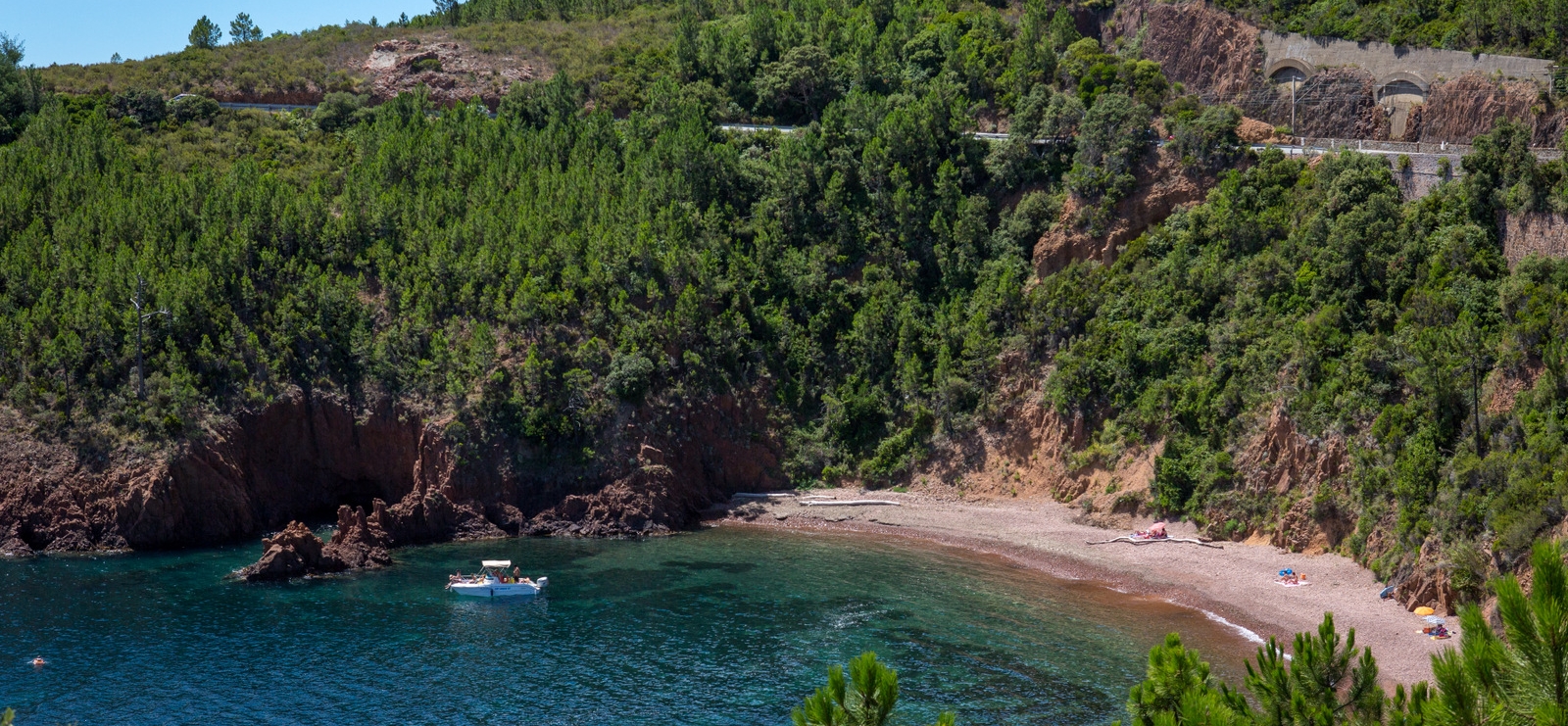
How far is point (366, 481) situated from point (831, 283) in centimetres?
3083

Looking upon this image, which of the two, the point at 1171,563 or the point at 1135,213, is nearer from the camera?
the point at 1171,563

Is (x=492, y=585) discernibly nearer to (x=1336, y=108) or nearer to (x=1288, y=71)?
(x=1336, y=108)

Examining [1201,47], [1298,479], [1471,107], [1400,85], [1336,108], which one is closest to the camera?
[1298,479]

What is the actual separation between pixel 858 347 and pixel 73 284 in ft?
151

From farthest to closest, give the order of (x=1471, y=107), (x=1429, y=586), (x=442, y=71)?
1. (x=442, y=71)
2. (x=1471, y=107)
3. (x=1429, y=586)

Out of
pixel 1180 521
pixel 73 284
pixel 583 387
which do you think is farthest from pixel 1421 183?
pixel 73 284

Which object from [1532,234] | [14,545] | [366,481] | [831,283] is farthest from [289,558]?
[1532,234]

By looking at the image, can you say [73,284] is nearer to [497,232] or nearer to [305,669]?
[497,232]

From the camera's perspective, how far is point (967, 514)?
A: 233 feet

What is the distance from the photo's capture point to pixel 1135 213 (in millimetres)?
78812

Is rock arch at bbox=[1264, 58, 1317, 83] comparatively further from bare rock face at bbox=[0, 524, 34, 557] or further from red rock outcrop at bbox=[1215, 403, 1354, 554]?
bare rock face at bbox=[0, 524, 34, 557]

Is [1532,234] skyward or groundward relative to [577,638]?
skyward

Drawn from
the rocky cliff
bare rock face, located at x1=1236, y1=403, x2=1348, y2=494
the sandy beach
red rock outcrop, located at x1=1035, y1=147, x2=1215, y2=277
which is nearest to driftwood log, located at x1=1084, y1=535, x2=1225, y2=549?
the sandy beach

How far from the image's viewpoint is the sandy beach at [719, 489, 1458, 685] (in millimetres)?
49250
